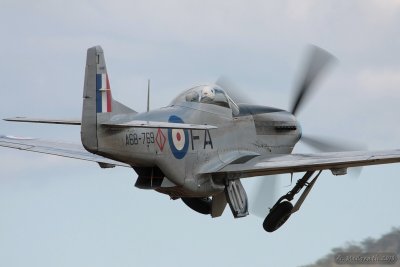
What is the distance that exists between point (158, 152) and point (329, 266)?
4.16 m

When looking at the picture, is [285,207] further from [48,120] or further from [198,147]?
[48,120]

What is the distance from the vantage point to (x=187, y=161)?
80.4ft

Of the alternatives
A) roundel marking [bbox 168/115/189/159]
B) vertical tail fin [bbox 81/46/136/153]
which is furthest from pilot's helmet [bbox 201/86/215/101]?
vertical tail fin [bbox 81/46/136/153]

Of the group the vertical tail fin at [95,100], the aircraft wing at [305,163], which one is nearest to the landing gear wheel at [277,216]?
the aircraft wing at [305,163]

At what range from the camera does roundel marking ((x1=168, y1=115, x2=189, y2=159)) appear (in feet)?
78.9

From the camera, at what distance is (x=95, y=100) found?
22766 mm

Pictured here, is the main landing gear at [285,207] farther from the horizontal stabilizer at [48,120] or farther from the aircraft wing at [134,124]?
the horizontal stabilizer at [48,120]

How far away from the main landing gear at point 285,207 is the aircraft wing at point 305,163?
0.93 metres

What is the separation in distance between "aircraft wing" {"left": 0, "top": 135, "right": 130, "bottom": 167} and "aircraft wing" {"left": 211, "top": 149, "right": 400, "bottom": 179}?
2441mm

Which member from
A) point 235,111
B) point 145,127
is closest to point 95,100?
point 145,127

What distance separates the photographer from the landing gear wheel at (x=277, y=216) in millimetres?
25969

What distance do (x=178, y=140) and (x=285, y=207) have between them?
10.2 ft

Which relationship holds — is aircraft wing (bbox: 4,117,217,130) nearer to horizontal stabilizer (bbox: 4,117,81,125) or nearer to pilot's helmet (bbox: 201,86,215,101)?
horizontal stabilizer (bbox: 4,117,81,125)

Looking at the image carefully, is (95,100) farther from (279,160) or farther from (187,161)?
(279,160)
